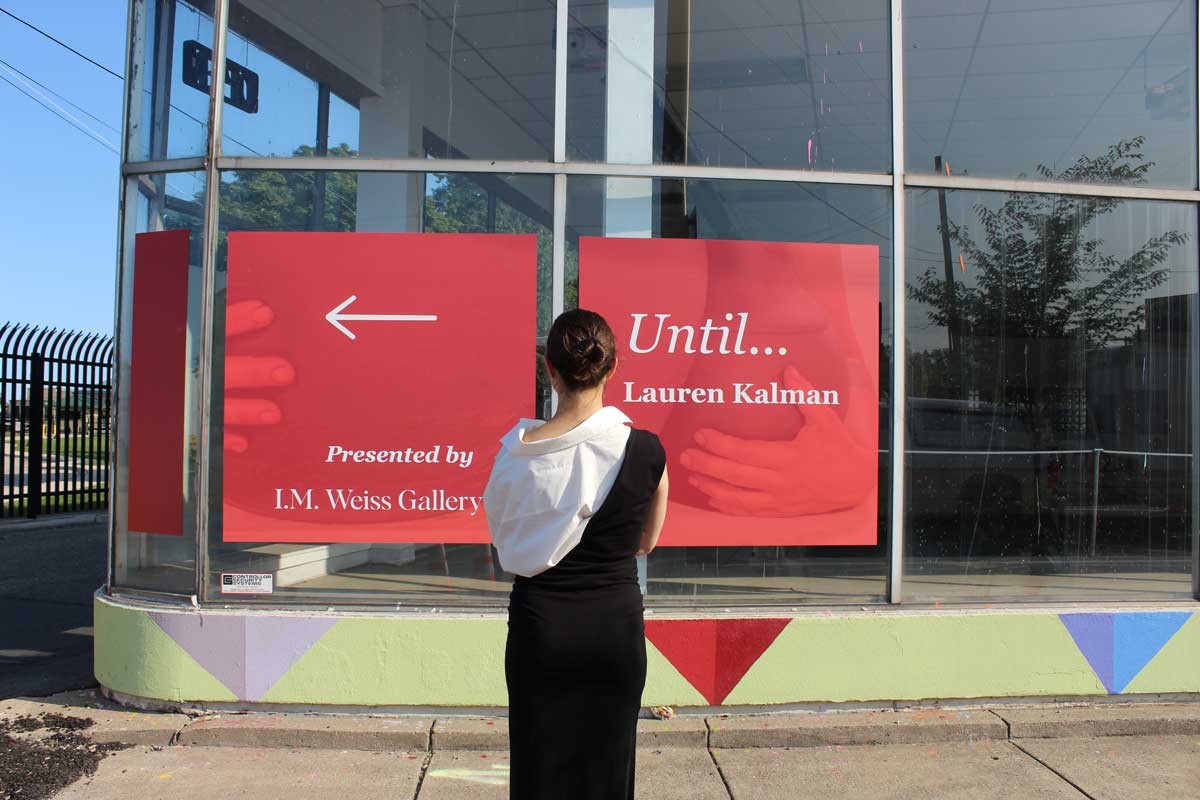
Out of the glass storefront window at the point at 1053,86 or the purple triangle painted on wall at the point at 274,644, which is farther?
the glass storefront window at the point at 1053,86

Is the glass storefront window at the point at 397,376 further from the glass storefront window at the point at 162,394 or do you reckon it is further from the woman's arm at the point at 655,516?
the woman's arm at the point at 655,516

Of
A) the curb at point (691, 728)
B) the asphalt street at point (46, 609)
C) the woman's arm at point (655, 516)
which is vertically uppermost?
the woman's arm at point (655, 516)

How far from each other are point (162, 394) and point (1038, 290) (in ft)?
16.9

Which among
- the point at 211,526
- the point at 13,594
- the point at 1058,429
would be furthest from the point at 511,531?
the point at 13,594

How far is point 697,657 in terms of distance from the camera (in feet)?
16.0

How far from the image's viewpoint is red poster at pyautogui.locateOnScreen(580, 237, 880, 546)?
16.5ft

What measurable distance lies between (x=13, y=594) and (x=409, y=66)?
632 centimetres

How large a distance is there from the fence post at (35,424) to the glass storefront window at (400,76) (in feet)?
35.4

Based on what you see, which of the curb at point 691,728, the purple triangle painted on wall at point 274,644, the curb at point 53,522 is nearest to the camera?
the curb at point 691,728

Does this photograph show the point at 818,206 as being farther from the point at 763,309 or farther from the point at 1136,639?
the point at 1136,639

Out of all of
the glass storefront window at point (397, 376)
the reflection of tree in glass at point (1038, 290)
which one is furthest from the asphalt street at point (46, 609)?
the reflection of tree in glass at point (1038, 290)

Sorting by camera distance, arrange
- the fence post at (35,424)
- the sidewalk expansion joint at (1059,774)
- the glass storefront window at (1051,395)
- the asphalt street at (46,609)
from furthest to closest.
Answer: the fence post at (35,424) < the asphalt street at (46,609) < the glass storefront window at (1051,395) < the sidewalk expansion joint at (1059,774)

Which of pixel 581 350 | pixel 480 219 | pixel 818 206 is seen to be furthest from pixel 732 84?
pixel 581 350

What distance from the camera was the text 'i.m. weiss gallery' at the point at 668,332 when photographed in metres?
4.93
